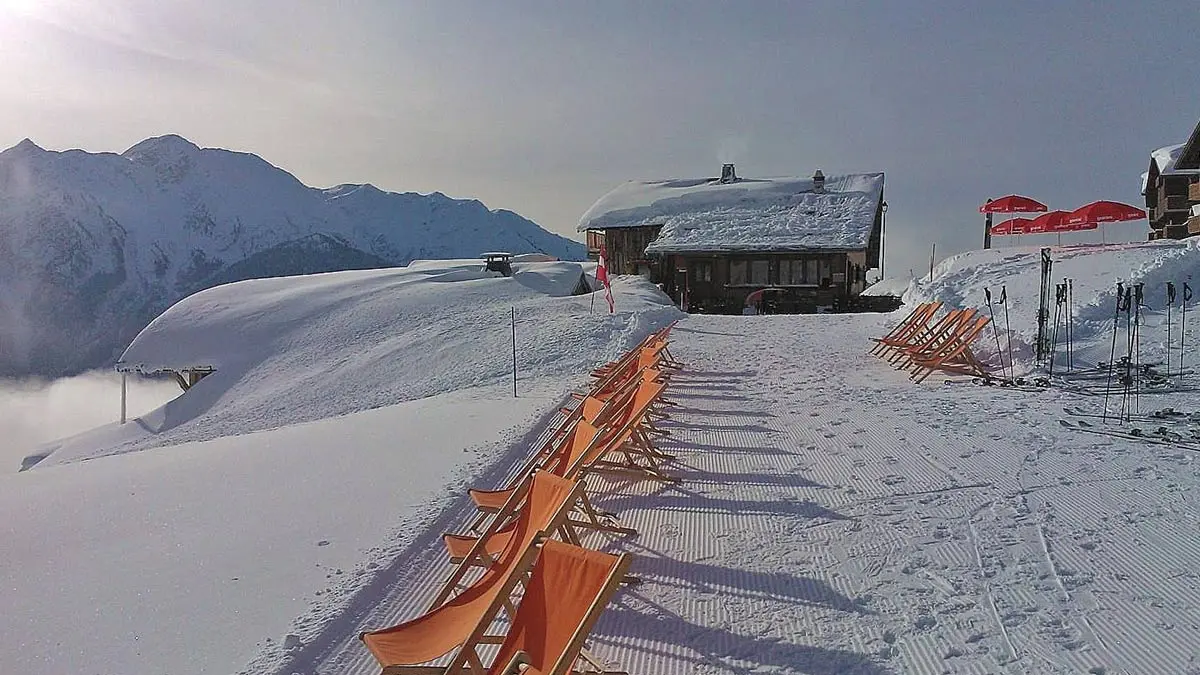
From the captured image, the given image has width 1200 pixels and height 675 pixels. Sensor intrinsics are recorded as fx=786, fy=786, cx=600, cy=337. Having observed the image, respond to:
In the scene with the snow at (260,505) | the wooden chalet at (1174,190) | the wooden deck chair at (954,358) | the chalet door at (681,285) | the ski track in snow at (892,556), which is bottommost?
the snow at (260,505)

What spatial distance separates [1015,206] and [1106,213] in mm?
2259

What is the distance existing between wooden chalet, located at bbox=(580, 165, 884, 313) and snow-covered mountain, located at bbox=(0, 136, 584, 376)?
5806cm

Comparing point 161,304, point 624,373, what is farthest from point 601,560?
point 161,304

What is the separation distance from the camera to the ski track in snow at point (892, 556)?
365cm

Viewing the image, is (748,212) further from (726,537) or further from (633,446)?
(726,537)

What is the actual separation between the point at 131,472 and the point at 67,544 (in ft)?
9.46

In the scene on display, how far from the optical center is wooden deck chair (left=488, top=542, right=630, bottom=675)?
2996mm

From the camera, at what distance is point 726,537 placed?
205 inches

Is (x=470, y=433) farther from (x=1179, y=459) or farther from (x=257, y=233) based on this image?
(x=257, y=233)

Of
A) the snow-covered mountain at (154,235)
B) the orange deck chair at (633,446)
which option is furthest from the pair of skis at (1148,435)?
the snow-covered mountain at (154,235)

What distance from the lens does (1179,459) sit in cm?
658

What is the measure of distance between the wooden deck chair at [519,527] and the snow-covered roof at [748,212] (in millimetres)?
24942

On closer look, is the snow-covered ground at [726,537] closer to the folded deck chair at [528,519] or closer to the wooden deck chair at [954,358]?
the folded deck chair at [528,519]

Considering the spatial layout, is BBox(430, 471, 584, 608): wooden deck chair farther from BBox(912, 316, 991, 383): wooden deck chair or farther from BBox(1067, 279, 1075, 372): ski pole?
BBox(1067, 279, 1075, 372): ski pole
